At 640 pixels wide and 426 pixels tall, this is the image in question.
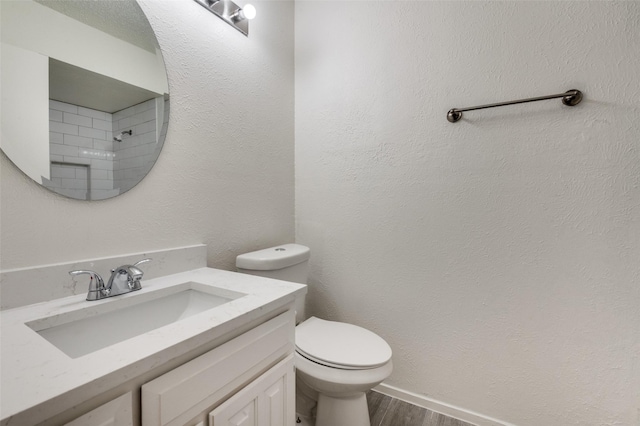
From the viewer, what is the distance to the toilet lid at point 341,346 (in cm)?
106

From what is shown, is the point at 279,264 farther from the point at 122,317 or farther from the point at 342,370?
the point at 122,317

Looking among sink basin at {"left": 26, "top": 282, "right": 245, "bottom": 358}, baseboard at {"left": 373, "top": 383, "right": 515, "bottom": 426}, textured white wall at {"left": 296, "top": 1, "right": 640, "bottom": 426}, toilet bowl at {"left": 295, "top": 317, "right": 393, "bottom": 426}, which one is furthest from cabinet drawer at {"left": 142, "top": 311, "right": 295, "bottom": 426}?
baseboard at {"left": 373, "top": 383, "right": 515, "bottom": 426}

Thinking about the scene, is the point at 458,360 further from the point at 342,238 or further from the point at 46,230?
the point at 46,230

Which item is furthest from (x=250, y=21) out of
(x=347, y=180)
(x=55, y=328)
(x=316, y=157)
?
(x=55, y=328)

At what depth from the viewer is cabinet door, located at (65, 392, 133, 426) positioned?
1.39 ft

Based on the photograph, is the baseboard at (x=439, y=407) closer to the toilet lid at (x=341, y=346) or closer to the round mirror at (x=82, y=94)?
the toilet lid at (x=341, y=346)

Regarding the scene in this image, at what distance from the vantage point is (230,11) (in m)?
1.24

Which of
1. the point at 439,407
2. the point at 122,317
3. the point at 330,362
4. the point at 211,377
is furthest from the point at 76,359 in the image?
the point at 439,407

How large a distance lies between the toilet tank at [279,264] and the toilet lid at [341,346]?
0.56ft

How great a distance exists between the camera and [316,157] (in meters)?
1.67

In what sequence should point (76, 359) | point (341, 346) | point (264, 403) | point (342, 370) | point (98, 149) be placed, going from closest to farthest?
1. point (76, 359)
2. point (264, 403)
3. point (98, 149)
4. point (342, 370)
5. point (341, 346)

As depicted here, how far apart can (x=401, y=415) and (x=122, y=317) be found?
1297mm

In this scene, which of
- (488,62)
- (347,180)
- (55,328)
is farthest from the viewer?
(347,180)

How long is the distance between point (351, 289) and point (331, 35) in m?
1.45
